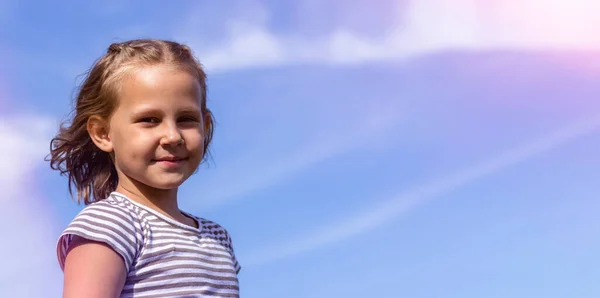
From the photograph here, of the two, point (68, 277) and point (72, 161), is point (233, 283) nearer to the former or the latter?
point (68, 277)

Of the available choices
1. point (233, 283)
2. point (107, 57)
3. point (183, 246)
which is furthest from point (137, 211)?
point (107, 57)

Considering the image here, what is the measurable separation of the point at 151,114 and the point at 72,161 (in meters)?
1.06

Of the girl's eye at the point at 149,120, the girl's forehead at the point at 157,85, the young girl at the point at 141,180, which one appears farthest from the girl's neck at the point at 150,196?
the girl's forehead at the point at 157,85

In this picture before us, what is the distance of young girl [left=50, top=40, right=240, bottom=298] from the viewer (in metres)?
4.88

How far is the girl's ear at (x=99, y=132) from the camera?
556cm

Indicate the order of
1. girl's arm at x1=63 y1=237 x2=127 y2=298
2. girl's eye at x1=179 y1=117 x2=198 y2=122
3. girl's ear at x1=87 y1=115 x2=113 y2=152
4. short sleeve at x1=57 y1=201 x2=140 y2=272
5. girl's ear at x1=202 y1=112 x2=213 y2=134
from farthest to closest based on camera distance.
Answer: girl's ear at x1=202 y1=112 x2=213 y2=134
girl's ear at x1=87 y1=115 x2=113 y2=152
girl's eye at x1=179 y1=117 x2=198 y2=122
short sleeve at x1=57 y1=201 x2=140 y2=272
girl's arm at x1=63 y1=237 x2=127 y2=298

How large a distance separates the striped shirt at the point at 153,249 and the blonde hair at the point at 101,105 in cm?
47

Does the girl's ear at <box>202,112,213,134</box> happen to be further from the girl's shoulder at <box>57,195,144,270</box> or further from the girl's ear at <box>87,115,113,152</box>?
the girl's shoulder at <box>57,195,144,270</box>

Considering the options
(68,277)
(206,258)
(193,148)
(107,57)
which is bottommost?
(68,277)

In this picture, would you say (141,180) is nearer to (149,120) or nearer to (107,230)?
(149,120)

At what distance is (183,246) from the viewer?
17.2 ft

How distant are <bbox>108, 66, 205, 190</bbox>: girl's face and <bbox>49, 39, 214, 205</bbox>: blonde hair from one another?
11 centimetres

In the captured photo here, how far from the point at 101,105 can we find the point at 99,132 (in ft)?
0.64

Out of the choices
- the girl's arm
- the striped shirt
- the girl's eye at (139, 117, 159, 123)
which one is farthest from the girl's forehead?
the girl's arm
